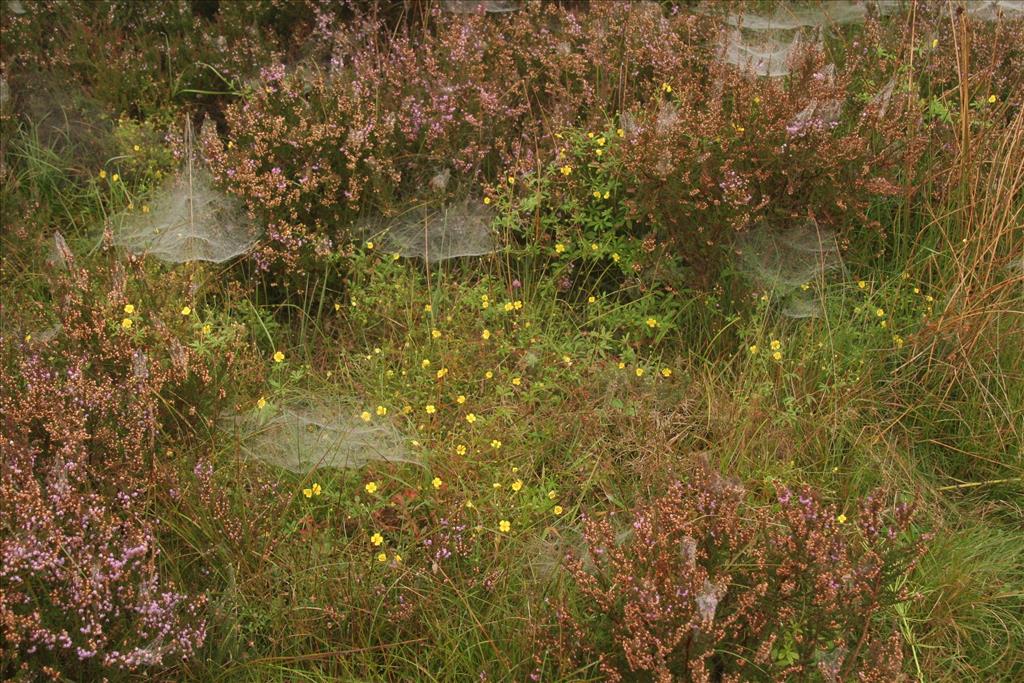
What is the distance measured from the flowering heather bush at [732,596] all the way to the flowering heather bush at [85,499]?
103 centimetres

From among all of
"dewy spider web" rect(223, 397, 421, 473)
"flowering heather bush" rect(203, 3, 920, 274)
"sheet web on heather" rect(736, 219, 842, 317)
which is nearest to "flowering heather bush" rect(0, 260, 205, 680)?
"dewy spider web" rect(223, 397, 421, 473)

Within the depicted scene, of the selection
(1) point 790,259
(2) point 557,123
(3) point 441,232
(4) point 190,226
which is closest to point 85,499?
(4) point 190,226

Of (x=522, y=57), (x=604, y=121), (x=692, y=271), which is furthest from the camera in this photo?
(x=522, y=57)

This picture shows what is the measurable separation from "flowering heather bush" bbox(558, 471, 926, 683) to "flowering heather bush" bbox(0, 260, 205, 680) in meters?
1.03

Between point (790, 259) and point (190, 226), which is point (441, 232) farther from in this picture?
point (790, 259)

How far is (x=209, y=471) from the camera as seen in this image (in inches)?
115

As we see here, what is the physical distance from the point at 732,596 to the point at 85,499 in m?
1.71

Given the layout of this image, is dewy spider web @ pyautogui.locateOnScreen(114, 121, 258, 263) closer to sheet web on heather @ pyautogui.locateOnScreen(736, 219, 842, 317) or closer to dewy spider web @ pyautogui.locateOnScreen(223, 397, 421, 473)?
dewy spider web @ pyautogui.locateOnScreen(223, 397, 421, 473)

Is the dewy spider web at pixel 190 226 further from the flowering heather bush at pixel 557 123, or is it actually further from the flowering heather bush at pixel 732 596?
the flowering heather bush at pixel 732 596

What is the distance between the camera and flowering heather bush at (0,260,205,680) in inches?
94.0

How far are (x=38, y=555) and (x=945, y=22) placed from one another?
411 centimetres

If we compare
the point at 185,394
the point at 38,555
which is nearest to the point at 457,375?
the point at 185,394

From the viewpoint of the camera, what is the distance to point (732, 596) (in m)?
2.53

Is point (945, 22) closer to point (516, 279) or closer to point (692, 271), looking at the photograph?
point (692, 271)
